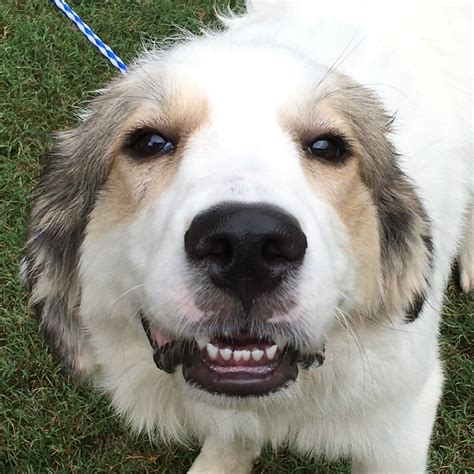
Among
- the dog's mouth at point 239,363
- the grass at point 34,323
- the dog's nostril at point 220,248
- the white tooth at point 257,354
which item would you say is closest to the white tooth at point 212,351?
the dog's mouth at point 239,363

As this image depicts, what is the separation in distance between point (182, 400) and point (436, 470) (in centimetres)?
180

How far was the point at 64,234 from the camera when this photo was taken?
2.77m

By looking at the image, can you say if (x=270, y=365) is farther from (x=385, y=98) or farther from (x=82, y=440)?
(x=82, y=440)

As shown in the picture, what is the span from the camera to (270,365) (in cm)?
225

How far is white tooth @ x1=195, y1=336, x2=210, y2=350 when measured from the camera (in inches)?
84.5

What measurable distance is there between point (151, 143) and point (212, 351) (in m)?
0.72

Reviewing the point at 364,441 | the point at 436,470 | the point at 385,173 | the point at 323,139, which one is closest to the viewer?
the point at 323,139

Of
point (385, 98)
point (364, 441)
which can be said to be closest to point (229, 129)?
point (385, 98)

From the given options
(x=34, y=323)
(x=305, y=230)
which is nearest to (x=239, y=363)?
(x=305, y=230)

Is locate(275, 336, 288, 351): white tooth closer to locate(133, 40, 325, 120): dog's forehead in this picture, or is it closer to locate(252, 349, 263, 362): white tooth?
locate(252, 349, 263, 362): white tooth

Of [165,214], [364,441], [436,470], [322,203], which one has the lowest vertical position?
[436,470]

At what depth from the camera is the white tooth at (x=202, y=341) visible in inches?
84.5

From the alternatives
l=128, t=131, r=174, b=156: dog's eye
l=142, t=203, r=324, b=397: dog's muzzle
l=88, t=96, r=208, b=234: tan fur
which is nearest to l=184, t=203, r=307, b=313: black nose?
l=142, t=203, r=324, b=397: dog's muzzle

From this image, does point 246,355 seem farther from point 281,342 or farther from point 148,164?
point 148,164
